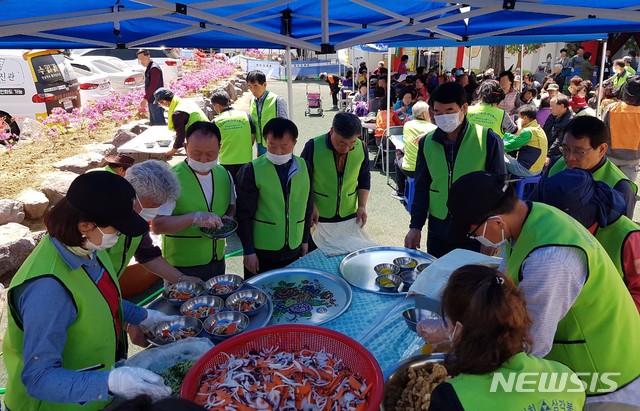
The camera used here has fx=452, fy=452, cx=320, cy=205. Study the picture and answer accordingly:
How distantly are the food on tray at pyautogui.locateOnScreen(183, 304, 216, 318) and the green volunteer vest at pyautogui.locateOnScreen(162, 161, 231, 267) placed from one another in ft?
2.03

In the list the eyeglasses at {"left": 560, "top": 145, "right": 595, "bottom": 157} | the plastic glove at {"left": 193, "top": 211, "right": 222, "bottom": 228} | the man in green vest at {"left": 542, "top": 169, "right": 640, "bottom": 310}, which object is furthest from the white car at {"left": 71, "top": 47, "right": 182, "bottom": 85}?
the man in green vest at {"left": 542, "top": 169, "right": 640, "bottom": 310}

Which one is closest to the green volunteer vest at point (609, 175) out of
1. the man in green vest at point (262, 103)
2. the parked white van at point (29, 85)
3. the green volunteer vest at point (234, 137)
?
the green volunteer vest at point (234, 137)

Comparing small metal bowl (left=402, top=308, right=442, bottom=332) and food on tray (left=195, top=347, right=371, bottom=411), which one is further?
small metal bowl (left=402, top=308, right=442, bottom=332)

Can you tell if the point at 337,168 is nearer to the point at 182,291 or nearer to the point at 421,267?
the point at 421,267

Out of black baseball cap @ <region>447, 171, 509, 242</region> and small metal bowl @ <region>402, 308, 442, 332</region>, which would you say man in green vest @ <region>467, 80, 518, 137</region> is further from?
black baseball cap @ <region>447, 171, 509, 242</region>

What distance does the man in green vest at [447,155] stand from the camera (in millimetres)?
3381

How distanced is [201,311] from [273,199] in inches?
38.5

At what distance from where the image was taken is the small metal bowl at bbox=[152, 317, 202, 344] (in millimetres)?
2227

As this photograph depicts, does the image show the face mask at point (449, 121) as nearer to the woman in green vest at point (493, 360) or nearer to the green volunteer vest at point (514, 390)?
the woman in green vest at point (493, 360)

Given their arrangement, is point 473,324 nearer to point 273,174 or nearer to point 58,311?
point 58,311

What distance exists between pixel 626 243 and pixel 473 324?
1.22 m

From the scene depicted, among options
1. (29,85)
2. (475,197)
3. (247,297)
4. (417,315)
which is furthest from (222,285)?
(29,85)

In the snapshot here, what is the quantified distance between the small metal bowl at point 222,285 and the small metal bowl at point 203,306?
2.2 inches

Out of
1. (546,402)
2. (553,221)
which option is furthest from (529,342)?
(553,221)
